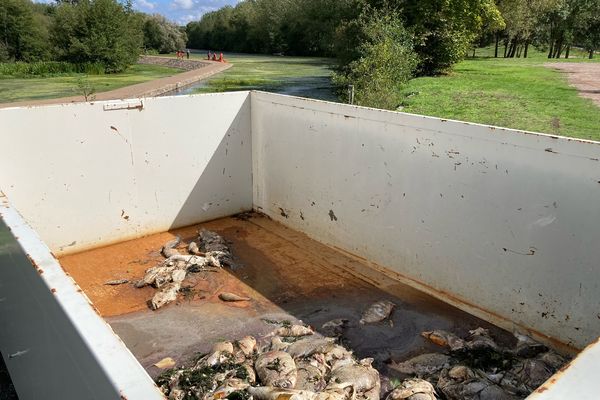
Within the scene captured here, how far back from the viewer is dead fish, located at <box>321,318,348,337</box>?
3.24 metres

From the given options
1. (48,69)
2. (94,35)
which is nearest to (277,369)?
(48,69)

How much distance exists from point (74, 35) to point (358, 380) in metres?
30.9

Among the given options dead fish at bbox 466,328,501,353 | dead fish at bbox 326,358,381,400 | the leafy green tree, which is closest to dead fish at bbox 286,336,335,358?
dead fish at bbox 326,358,381,400

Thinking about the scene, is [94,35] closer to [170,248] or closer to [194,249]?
[170,248]

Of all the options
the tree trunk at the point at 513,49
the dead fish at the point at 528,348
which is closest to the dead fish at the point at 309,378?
the dead fish at the point at 528,348

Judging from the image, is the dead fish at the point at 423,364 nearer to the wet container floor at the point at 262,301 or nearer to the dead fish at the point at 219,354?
the wet container floor at the point at 262,301

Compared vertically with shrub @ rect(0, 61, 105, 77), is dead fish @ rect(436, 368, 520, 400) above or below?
above

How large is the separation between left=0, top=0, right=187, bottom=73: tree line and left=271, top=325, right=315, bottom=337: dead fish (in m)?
27.7

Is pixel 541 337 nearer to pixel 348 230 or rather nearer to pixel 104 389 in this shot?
pixel 348 230

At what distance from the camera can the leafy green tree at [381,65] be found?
31.7ft

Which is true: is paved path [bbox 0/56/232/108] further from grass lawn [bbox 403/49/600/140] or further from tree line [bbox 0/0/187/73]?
grass lawn [bbox 403/49/600/140]

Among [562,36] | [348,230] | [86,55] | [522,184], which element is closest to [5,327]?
[348,230]

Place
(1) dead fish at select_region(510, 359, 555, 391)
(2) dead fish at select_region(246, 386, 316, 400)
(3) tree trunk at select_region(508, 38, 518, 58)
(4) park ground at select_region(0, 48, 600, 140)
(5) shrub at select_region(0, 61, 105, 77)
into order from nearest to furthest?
(2) dead fish at select_region(246, 386, 316, 400), (1) dead fish at select_region(510, 359, 555, 391), (4) park ground at select_region(0, 48, 600, 140), (5) shrub at select_region(0, 61, 105, 77), (3) tree trunk at select_region(508, 38, 518, 58)

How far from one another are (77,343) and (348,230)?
3.13m
